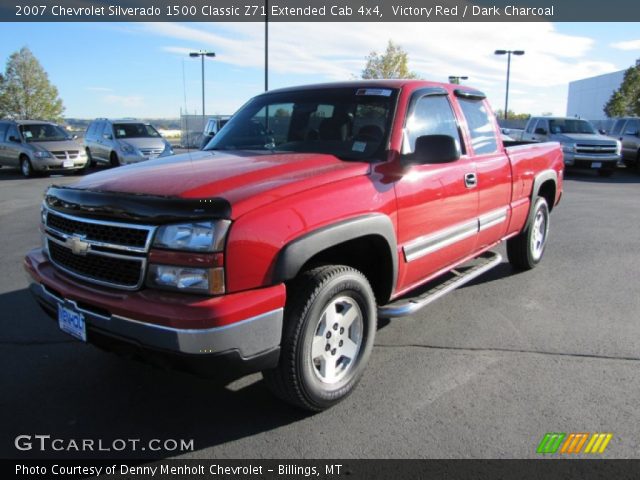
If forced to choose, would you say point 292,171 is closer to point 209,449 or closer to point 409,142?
point 409,142

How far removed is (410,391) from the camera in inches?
135

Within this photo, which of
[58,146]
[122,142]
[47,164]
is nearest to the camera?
[47,164]

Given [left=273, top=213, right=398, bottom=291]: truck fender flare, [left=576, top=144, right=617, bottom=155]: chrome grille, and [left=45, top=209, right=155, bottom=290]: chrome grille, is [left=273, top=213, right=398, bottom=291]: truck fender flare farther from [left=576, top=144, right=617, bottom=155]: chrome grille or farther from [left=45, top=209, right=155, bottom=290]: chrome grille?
[left=576, top=144, right=617, bottom=155]: chrome grille

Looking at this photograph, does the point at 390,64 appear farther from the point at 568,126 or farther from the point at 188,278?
the point at 188,278

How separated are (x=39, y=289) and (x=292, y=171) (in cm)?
172

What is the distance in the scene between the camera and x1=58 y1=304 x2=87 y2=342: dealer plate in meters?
2.84

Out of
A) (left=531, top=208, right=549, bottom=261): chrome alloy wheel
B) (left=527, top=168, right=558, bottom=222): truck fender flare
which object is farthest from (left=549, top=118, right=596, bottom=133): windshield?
(left=527, top=168, right=558, bottom=222): truck fender flare

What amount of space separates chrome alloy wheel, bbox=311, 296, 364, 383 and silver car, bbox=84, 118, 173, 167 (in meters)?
14.5

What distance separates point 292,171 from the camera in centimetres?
316

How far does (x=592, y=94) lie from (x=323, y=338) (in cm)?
8653

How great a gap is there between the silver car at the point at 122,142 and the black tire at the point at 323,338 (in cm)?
1456

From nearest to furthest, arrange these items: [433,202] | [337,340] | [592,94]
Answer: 1. [337,340]
2. [433,202]
3. [592,94]

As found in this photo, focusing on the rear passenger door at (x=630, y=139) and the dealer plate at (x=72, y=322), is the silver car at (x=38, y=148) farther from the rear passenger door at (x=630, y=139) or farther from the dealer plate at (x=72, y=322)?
the rear passenger door at (x=630, y=139)

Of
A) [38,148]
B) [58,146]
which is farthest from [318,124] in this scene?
[38,148]
